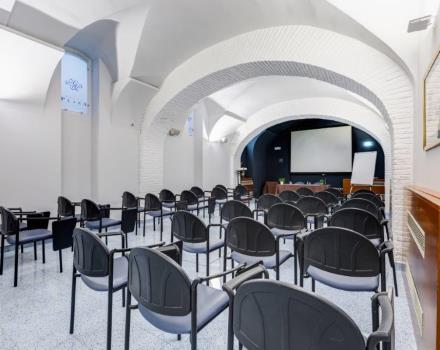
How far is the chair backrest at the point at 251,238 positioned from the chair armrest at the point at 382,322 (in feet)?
3.83

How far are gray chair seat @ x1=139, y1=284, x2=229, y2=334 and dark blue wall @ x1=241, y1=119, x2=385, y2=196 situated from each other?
1191cm

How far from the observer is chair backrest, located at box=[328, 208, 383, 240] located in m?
2.71

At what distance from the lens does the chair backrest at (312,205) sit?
4.11 metres

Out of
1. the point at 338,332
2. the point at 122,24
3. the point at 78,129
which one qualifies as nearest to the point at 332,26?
the point at 122,24

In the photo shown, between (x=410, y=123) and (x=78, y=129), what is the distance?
5797mm

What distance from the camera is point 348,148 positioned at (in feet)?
40.0

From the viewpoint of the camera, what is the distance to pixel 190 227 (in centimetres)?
275

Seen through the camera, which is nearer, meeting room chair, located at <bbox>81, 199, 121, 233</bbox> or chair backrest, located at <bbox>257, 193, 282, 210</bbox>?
meeting room chair, located at <bbox>81, 199, 121, 233</bbox>

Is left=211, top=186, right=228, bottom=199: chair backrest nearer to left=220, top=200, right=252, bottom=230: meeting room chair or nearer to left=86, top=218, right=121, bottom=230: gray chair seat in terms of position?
left=220, top=200, right=252, bottom=230: meeting room chair

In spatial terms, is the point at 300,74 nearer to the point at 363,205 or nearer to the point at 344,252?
the point at 363,205

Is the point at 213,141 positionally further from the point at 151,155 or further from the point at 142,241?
the point at 142,241

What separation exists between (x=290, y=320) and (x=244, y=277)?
0.47 metres

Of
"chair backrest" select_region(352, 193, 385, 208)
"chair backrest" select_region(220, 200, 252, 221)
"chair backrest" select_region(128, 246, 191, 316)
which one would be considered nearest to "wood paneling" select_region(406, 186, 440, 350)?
"chair backrest" select_region(128, 246, 191, 316)

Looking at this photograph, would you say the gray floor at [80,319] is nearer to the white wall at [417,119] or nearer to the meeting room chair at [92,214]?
the meeting room chair at [92,214]
